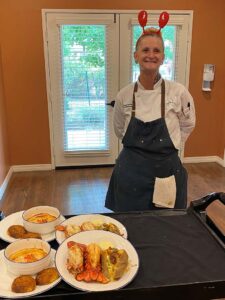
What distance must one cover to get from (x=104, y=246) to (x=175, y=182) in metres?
0.77

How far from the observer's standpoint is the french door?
350 centimetres

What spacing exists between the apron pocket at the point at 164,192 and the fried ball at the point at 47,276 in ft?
2.55

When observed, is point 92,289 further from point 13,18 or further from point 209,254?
point 13,18

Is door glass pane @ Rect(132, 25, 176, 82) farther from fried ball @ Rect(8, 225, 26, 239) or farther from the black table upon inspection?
fried ball @ Rect(8, 225, 26, 239)

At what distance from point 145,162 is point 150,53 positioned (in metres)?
0.51

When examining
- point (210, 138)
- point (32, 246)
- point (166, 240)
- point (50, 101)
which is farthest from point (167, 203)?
point (210, 138)

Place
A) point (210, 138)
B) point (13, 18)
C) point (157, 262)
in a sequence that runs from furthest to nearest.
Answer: point (210, 138) < point (13, 18) < point (157, 262)

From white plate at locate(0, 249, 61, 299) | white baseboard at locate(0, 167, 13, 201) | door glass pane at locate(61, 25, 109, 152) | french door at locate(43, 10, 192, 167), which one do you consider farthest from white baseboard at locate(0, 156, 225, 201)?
white plate at locate(0, 249, 61, 299)

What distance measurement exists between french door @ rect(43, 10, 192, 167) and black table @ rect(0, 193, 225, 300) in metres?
2.76

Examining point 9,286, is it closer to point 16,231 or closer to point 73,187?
point 16,231

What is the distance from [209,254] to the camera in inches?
35.0

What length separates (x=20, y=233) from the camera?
0.94 m

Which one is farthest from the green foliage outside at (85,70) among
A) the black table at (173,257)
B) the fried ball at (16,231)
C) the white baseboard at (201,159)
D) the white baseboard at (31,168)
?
the fried ball at (16,231)

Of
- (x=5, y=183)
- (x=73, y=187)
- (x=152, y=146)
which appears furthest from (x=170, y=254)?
(x=5, y=183)
